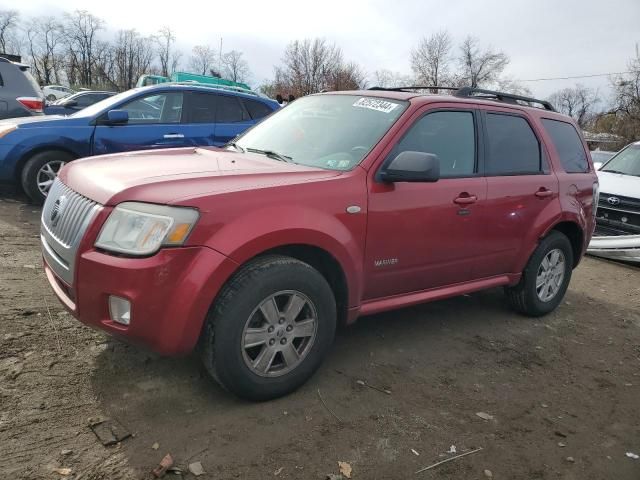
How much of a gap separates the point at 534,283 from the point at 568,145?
4.48 ft

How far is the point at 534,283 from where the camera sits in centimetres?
474

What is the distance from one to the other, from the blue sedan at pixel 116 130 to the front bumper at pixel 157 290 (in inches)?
189

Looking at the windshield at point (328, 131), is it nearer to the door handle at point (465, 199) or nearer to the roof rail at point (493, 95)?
the door handle at point (465, 199)

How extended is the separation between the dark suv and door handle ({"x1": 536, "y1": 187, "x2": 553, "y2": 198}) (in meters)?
8.25

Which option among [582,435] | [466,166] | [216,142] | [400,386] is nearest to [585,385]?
[582,435]

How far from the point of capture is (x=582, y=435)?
3061 millimetres

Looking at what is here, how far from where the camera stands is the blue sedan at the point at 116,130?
6.81 m

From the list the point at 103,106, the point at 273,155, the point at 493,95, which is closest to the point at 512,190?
the point at 493,95

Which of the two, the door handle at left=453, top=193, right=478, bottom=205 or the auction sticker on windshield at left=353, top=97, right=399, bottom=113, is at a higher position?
the auction sticker on windshield at left=353, top=97, right=399, bottom=113

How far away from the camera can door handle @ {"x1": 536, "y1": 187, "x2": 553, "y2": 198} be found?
446cm

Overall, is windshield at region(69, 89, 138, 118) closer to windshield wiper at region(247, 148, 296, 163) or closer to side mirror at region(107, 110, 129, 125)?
side mirror at region(107, 110, 129, 125)

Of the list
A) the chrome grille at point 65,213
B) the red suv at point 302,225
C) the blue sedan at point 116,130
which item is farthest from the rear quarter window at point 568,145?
the blue sedan at point 116,130

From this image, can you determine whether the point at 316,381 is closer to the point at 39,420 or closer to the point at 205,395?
the point at 205,395

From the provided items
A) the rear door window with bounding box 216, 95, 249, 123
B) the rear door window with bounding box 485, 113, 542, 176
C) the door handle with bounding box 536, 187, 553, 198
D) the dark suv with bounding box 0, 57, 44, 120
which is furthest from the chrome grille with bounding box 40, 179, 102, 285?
the dark suv with bounding box 0, 57, 44, 120
